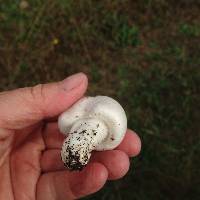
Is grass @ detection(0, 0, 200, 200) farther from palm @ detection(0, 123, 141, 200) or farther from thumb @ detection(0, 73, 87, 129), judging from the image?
Result: thumb @ detection(0, 73, 87, 129)

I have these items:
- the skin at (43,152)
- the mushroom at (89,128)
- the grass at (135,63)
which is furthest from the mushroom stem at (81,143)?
the grass at (135,63)


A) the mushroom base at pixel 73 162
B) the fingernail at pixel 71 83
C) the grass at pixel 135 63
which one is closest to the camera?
the mushroom base at pixel 73 162

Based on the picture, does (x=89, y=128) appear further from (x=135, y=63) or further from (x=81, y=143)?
(x=135, y=63)

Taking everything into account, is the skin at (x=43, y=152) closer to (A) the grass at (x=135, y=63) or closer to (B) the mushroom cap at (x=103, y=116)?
(B) the mushroom cap at (x=103, y=116)

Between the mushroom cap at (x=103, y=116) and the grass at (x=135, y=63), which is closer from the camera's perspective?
the mushroom cap at (x=103, y=116)

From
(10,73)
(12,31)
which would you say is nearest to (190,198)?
(10,73)

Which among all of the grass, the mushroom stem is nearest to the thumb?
the mushroom stem

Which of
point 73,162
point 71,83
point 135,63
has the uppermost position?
point 71,83

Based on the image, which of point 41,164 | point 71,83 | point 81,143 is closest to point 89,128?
point 81,143
